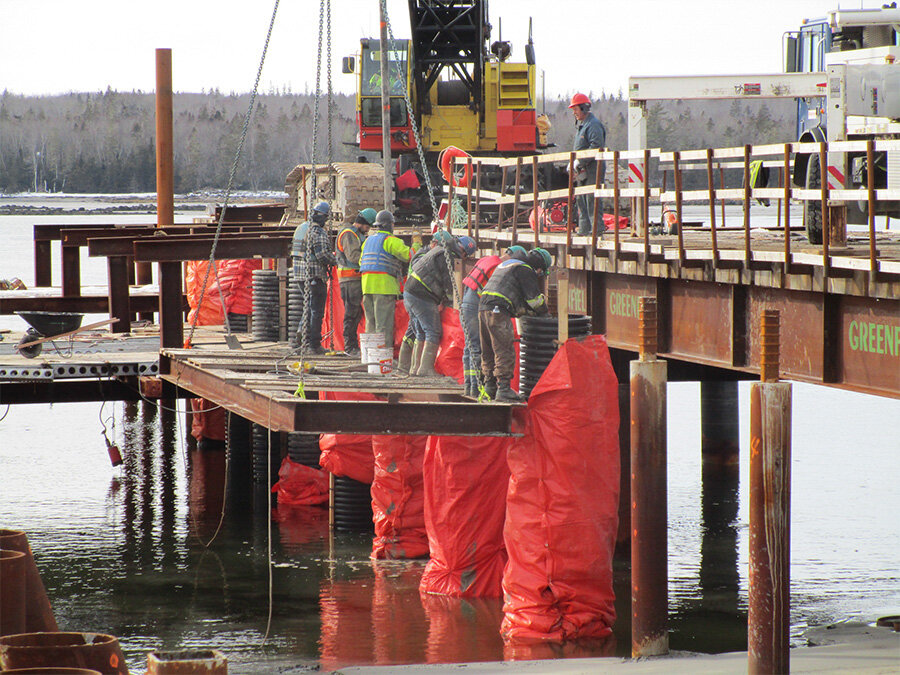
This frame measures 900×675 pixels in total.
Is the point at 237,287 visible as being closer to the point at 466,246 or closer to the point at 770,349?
the point at 466,246

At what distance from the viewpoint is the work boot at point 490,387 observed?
13.0 meters

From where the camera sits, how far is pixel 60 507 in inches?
906

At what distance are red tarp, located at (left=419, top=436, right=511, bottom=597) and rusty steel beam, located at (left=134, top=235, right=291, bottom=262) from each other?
499cm

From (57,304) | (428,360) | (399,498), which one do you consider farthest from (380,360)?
(57,304)

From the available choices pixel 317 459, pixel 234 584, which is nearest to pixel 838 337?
pixel 234 584

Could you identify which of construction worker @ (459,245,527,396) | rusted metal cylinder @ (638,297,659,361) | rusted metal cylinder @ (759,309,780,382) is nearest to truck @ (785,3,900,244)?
rusted metal cylinder @ (638,297,659,361)

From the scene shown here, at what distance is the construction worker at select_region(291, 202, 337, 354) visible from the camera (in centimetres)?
1591

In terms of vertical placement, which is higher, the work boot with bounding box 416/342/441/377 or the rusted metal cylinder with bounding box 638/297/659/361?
the rusted metal cylinder with bounding box 638/297/659/361

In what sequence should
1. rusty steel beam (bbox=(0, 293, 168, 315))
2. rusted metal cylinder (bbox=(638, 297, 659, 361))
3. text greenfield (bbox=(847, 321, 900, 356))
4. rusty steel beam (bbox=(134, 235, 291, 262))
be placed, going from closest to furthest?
1. text greenfield (bbox=(847, 321, 900, 356))
2. rusted metal cylinder (bbox=(638, 297, 659, 361))
3. rusty steel beam (bbox=(134, 235, 291, 262))
4. rusty steel beam (bbox=(0, 293, 168, 315))

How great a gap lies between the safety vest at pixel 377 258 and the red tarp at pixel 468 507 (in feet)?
8.16

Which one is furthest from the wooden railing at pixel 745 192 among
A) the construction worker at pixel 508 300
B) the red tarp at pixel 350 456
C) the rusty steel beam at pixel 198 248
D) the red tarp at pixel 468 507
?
the red tarp at pixel 350 456

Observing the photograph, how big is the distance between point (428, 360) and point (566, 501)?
3296 millimetres

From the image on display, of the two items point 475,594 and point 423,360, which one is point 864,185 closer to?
point 423,360

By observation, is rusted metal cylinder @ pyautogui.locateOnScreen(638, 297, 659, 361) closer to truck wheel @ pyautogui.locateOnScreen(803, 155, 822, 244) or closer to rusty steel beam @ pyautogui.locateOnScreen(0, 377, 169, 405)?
truck wheel @ pyautogui.locateOnScreen(803, 155, 822, 244)
